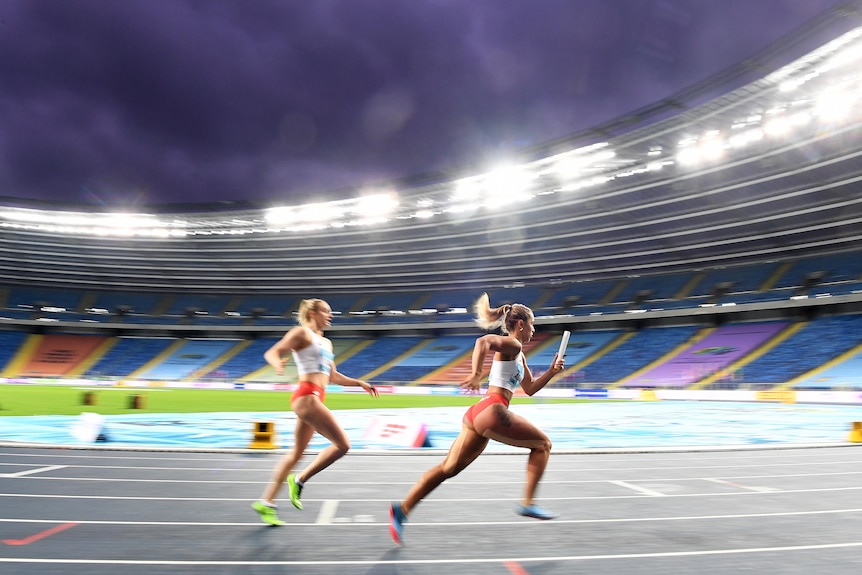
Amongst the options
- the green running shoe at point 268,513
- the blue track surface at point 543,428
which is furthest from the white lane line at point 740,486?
the green running shoe at point 268,513

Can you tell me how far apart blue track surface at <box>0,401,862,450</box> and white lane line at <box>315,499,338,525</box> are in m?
5.66

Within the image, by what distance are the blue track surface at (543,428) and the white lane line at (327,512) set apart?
18.6 feet

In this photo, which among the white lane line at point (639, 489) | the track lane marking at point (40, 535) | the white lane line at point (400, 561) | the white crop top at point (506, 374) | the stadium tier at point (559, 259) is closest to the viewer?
the white lane line at point (400, 561)

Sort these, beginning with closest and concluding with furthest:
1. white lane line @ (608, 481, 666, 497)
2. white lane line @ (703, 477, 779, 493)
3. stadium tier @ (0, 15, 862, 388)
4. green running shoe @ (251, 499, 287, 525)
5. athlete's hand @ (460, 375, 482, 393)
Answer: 1. athlete's hand @ (460, 375, 482, 393)
2. green running shoe @ (251, 499, 287, 525)
3. white lane line @ (608, 481, 666, 497)
4. white lane line @ (703, 477, 779, 493)
5. stadium tier @ (0, 15, 862, 388)

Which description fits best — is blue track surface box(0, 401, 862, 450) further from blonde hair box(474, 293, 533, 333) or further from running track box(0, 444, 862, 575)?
blonde hair box(474, 293, 533, 333)

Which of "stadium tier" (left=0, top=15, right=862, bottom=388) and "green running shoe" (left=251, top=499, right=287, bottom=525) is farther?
"stadium tier" (left=0, top=15, right=862, bottom=388)

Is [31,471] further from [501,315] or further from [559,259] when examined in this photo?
[559,259]

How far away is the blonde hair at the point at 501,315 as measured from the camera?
17.6ft

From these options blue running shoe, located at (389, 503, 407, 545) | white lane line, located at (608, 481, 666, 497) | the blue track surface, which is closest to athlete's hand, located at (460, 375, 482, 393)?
blue running shoe, located at (389, 503, 407, 545)

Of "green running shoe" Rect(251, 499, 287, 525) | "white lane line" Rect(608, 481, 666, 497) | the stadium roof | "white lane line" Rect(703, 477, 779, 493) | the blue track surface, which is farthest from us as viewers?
the stadium roof

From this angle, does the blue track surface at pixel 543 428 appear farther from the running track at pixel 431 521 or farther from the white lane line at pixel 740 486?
the white lane line at pixel 740 486

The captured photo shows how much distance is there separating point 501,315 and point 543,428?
13.0 meters

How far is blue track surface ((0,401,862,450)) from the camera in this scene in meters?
13.2

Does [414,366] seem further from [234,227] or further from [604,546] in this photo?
[604,546]
